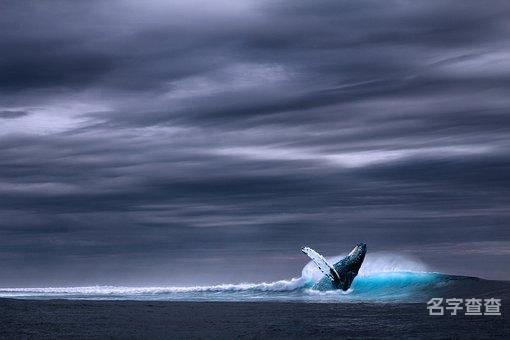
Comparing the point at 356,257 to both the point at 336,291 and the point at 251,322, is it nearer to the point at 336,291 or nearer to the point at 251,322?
the point at 336,291

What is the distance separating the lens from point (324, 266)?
58562mm

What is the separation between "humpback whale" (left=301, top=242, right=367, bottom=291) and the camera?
58.2m

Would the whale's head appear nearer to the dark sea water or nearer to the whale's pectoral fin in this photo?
the whale's pectoral fin

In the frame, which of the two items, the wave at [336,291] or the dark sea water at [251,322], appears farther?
the wave at [336,291]

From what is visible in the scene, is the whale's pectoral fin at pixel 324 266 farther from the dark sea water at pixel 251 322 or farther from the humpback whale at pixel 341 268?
the dark sea water at pixel 251 322

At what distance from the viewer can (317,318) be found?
100 ft

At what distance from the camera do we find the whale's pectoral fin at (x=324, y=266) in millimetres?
57906

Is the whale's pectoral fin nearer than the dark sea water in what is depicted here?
No

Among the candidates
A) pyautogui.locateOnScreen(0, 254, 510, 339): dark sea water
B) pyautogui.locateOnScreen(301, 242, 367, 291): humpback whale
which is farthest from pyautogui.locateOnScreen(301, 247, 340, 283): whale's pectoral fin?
pyautogui.locateOnScreen(0, 254, 510, 339): dark sea water

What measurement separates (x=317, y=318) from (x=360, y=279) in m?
30.9

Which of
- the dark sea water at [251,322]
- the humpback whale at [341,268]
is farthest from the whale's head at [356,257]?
the dark sea water at [251,322]

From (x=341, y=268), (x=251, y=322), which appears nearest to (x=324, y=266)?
(x=341, y=268)

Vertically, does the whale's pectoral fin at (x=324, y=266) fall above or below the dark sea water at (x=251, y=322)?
above

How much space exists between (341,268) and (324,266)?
1483 mm
